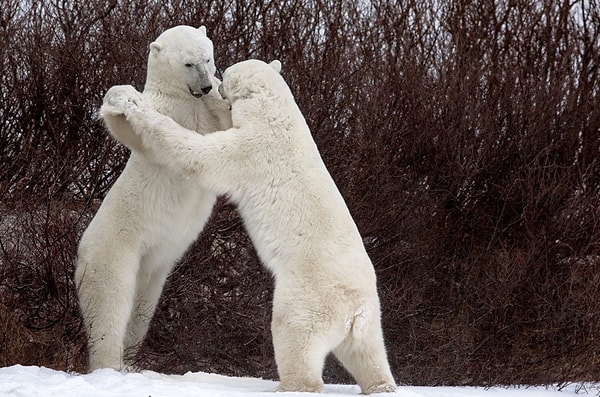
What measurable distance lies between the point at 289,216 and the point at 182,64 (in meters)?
1.04

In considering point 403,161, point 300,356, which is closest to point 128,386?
point 300,356

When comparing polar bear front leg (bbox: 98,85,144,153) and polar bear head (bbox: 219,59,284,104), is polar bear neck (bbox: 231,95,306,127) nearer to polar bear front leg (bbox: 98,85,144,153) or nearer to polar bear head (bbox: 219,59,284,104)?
polar bear head (bbox: 219,59,284,104)

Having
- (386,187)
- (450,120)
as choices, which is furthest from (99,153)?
(450,120)

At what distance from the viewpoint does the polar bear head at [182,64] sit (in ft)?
15.3

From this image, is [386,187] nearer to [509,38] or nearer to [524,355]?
[524,355]

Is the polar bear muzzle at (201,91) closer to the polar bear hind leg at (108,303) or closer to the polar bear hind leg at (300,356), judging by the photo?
the polar bear hind leg at (108,303)

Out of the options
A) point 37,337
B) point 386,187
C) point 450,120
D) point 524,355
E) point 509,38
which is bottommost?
point 524,355

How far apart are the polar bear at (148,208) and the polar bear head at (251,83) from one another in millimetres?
116

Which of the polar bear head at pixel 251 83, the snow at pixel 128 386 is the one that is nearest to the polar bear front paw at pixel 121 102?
the polar bear head at pixel 251 83

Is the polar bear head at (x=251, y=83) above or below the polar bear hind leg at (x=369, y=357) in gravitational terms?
above

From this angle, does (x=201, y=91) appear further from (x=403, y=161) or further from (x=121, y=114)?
(x=403, y=161)

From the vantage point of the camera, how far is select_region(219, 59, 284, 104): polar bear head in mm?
4520

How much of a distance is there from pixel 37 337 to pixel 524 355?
461 cm

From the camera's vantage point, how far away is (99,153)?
8.75 m
